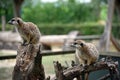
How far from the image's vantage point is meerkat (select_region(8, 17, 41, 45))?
14.9 ft

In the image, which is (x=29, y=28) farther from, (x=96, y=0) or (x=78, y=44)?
(x=96, y=0)

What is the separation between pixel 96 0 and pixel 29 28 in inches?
809

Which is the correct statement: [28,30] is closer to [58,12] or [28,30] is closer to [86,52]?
[86,52]

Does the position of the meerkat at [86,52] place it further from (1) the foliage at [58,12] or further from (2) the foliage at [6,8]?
(1) the foliage at [58,12]

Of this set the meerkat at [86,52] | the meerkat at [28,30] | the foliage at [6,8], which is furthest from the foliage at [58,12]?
the meerkat at [86,52]

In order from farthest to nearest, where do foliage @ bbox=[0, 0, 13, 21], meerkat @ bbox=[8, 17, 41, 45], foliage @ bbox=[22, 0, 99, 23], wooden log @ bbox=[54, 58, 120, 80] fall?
foliage @ bbox=[22, 0, 99, 23], foliage @ bbox=[0, 0, 13, 21], meerkat @ bbox=[8, 17, 41, 45], wooden log @ bbox=[54, 58, 120, 80]

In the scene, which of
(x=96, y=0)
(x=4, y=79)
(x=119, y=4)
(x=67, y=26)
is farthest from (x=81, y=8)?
(x=4, y=79)

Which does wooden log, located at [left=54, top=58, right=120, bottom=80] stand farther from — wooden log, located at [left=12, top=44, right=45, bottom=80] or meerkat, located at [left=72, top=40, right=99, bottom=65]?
wooden log, located at [left=12, top=44, right=45, bottom=80]

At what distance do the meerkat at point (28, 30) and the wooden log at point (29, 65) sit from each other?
270 millimetres

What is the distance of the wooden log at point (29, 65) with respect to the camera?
4.11m

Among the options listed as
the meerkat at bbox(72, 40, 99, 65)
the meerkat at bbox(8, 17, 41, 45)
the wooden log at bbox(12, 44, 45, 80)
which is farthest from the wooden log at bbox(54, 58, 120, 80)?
the meerkat at bbox(8, 17, 41, 45)

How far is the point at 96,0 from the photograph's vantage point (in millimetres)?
24750

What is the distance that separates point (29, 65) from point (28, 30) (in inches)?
24.2

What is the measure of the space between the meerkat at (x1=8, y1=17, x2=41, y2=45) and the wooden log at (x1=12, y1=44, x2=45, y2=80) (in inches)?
10.6
